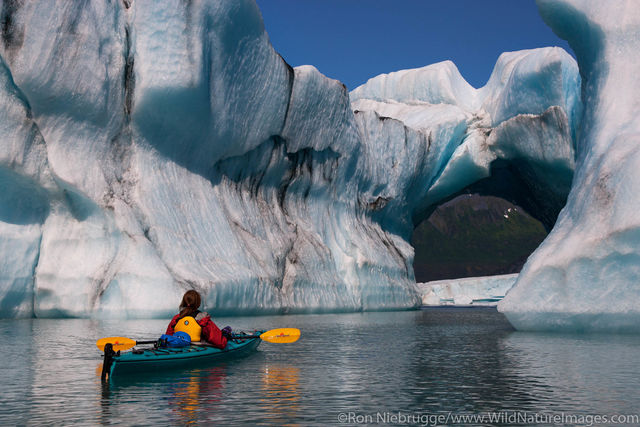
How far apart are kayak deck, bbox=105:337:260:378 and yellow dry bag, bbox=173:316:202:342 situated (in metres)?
0.15

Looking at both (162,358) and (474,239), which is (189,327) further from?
(474,239)

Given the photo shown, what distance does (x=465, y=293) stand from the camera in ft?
113

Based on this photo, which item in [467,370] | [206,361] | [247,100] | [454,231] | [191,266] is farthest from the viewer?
[454,231]

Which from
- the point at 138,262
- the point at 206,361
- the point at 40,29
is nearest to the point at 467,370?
the point at 206,361

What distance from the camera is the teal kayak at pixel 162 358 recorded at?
257 inches

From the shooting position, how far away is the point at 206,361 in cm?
774

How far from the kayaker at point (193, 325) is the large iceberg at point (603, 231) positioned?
235 inches

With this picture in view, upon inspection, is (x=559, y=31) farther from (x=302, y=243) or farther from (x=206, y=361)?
(x=206, y=361)

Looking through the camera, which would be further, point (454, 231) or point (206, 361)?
point (454, 231)

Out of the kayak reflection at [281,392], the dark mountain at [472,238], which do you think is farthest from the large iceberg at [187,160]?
the dark mountain at [472,238]

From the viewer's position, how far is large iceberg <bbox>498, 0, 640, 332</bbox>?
11.1m

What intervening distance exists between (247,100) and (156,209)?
4.16m

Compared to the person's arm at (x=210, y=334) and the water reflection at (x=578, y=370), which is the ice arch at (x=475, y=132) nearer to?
the water reflection at (x=578, y=370)

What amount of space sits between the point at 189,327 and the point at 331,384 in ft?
7.15
